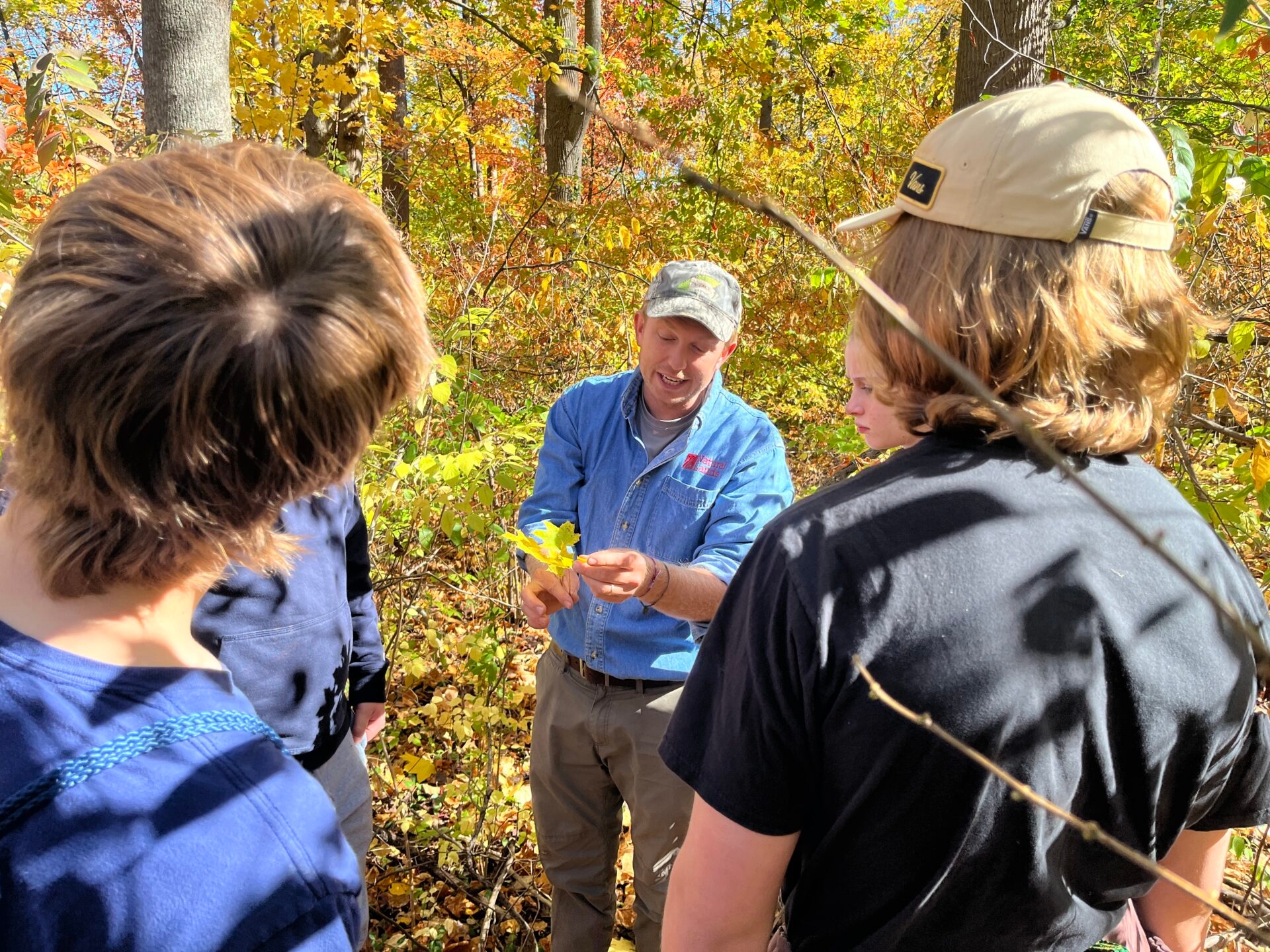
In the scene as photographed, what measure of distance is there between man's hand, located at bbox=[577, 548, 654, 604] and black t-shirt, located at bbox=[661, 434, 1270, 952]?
988 millimetres

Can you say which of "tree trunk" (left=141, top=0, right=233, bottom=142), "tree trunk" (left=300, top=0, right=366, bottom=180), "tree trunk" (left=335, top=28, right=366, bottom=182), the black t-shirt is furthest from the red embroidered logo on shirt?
"tree trunk" (left=335, top=28, right=366, bottom=182)

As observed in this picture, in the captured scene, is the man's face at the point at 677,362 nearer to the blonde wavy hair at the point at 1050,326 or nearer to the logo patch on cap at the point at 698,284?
the logo patch on cap at the point at 698,284

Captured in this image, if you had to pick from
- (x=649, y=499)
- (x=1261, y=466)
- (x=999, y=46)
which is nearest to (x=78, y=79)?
(x=649, y=499)

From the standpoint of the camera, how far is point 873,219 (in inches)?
49.3

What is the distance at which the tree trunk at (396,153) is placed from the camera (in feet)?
24.5

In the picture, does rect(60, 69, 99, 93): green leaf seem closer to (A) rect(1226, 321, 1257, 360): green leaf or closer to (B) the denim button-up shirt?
(B) the denim button-up shirt

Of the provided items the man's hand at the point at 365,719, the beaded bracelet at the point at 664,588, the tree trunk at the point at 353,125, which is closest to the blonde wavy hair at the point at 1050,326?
the beaded bracelet at the point at 664,588

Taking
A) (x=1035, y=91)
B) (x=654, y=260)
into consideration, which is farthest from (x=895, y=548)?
(x=654, y=260)

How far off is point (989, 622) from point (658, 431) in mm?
1783

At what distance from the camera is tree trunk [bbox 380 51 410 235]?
24.5 ft

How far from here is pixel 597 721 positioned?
2572 millimetres

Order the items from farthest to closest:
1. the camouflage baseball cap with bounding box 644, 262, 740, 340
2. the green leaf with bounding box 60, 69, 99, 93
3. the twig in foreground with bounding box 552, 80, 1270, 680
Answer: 1. the camouflage baseball cap with bounding box 644, 262, 740, 340
2. the green leaf with bounding box 60, 69, 99, 93
3. the twig in foreground with bounding box 552, 80, 1270, 680

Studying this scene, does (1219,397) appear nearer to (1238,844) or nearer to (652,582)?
(1238,844)

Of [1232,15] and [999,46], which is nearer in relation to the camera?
[1232,15]
